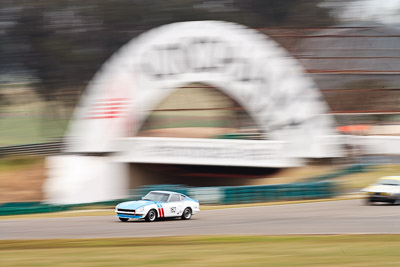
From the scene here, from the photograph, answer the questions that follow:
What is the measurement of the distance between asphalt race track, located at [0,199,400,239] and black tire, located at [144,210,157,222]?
0.24 meters

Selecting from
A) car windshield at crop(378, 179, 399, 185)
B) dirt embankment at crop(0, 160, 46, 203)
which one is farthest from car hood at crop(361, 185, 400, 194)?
dirt embankment at crop(0, 160, 46, 203)

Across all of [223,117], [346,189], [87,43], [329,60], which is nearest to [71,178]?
[223,117]

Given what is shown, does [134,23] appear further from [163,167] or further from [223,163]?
[223,163]

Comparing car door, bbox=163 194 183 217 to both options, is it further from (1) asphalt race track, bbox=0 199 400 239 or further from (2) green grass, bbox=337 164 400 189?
(2) green grass, bbox=337 164 400 189

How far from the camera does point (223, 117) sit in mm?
38750

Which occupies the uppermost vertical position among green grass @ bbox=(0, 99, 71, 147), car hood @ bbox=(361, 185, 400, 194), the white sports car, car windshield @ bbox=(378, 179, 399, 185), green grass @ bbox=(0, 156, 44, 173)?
green grass @ bbox=(0, 99, 71, 147)

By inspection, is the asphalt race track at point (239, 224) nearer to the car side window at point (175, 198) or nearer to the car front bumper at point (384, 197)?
the car front bumper at point (384, 197)

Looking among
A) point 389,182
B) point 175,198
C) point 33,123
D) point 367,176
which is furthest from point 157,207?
point 33,123

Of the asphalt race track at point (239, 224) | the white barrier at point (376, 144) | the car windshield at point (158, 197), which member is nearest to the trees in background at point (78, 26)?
the white barrier at point (376, 144)

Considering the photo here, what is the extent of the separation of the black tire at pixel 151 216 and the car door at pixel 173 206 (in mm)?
401

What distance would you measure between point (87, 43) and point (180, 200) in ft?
174

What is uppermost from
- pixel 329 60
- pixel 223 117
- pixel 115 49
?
pixel 115 49

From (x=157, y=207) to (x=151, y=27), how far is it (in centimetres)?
5750

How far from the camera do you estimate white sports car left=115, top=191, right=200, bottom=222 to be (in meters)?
18.9
